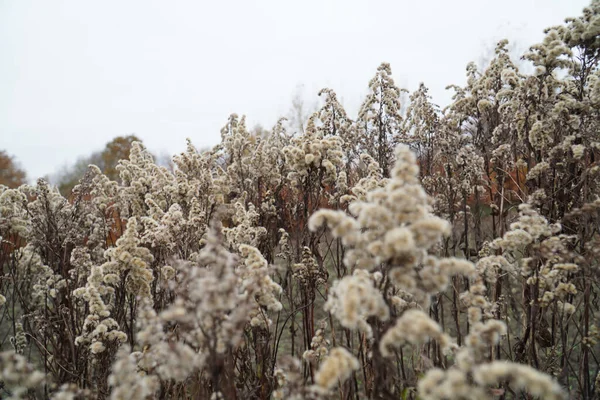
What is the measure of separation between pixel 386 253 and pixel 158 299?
346 centimetres

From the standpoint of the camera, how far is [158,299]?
4328 millimetres

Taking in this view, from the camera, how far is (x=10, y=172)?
97.8 ft

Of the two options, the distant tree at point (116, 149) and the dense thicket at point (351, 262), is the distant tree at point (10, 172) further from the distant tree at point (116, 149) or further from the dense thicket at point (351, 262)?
the dense thicket at point (351, 262)

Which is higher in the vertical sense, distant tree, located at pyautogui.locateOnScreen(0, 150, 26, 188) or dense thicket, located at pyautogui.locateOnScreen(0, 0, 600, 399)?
distant tree, located at pyautogui.locateOnScreen(0, 150, 26, 188)

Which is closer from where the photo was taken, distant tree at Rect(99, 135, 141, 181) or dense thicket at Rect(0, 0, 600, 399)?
dense thicket at Rect(0, 0, 600, 399)

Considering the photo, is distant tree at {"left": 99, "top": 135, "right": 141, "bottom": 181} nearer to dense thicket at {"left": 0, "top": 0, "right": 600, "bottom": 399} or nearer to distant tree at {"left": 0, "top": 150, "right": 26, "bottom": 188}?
distant tree at {"left": 0, "top": 150, "right": 26, "bottom": 188}

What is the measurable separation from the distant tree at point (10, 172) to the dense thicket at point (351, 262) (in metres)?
29.4

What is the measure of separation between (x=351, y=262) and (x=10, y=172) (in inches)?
1433

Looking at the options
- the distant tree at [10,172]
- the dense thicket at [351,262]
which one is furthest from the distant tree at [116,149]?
the dense thicket at [351,262]

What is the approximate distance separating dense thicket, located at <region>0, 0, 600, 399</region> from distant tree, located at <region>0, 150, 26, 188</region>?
2940cm

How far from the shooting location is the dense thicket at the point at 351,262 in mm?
1723

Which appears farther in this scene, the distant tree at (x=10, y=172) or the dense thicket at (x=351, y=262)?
the distant tree at (x=10, y=172)

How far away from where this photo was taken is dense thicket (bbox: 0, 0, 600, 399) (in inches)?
67.8

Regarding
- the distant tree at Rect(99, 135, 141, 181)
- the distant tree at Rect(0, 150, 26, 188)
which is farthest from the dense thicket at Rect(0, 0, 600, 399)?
the distant tree at Rect(0, 150, 26, 188)
